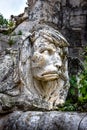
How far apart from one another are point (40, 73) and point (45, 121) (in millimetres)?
1238

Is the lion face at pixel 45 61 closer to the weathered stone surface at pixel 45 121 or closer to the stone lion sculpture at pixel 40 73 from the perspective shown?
the stone lion sculpture at pixel 40 73

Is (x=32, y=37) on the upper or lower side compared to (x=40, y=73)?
upper

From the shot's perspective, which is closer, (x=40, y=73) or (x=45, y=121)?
(x=45, y=121)

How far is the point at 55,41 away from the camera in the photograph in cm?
777

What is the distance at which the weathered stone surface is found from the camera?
19.5ft

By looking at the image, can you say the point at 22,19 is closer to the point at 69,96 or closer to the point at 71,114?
the point at 69,96

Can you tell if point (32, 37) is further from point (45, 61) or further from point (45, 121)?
point (45, 121)

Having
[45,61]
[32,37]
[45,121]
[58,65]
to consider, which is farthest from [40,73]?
[45,121]

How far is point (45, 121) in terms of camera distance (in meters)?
6.29

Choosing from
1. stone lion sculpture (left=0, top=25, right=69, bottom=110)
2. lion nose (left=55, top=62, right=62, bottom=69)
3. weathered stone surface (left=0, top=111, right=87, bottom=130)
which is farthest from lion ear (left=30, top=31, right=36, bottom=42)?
weathered stone surface (left=0, top=111, right=87, bottom=130)

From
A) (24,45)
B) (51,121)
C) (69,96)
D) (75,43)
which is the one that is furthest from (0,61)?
(75,43)

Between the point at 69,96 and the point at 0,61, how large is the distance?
3.98 feet

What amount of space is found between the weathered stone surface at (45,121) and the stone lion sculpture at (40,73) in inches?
17.3

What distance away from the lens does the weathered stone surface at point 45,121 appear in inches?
235
